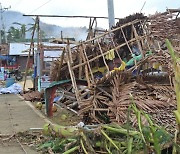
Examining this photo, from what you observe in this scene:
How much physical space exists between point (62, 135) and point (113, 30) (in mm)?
4863

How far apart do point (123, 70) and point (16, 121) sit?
146 inches

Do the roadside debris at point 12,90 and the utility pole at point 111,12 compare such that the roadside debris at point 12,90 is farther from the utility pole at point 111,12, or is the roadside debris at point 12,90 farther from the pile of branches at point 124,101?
the pile of branches at point 124,101

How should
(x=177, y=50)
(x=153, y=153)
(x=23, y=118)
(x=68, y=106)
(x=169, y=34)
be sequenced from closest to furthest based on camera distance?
(x=153, y=153), (x=177, y=50), (x=169, y=34), (x=23, y=118), (x=68, y=106)

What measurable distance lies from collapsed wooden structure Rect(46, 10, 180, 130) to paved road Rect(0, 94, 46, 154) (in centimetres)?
97

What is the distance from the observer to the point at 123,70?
794 cm

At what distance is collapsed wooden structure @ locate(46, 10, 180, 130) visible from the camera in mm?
7160

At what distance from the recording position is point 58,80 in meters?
10.7

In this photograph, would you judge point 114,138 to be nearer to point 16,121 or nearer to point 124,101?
point 124,101

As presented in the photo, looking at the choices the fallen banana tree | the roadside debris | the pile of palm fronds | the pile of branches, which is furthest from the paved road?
the roadside debris

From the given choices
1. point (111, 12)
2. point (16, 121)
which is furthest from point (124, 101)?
point (111, 12)

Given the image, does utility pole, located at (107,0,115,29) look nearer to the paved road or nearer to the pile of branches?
the paved road

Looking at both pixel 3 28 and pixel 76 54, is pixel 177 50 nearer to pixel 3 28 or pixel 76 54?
pixel 76 54

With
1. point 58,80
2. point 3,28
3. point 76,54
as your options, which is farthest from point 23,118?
point 3,28

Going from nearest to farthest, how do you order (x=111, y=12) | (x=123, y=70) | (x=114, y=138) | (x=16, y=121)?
(x=114, y=138) → (x=123, y=70) → (x=16, y=121) → (x=111, y=12)
